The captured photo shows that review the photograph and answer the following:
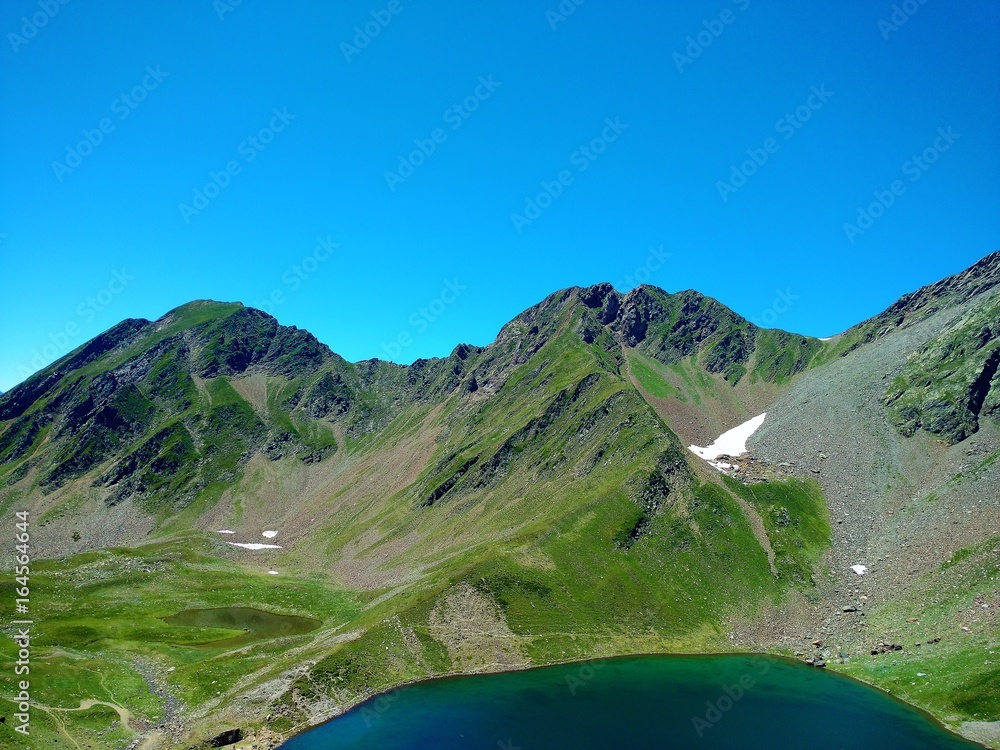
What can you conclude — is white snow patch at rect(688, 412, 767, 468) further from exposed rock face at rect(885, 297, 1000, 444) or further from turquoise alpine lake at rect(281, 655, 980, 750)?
turquoise alpine lake at rect(281, 655, 980, 750)

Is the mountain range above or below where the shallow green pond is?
above

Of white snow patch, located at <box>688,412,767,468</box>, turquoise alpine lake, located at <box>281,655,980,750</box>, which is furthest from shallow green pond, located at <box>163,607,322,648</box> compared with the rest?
white snow patch, located at <box>688,412,767,468</box>

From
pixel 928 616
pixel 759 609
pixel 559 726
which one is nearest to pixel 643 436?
pixel 759 609

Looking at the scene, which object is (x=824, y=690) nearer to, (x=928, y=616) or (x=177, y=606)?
(x=928, y=616)

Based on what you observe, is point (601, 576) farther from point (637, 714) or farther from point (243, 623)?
point (243, 623)

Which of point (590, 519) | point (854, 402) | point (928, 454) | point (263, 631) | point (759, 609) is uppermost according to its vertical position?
point (854, 402)

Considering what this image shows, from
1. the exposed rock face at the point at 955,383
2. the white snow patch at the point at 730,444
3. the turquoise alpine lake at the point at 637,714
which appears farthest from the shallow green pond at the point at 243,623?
the exposed rock face at the point at 955,383

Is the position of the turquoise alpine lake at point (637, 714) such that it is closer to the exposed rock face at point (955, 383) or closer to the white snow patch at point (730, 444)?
the white snow patch at point (730, 444)
